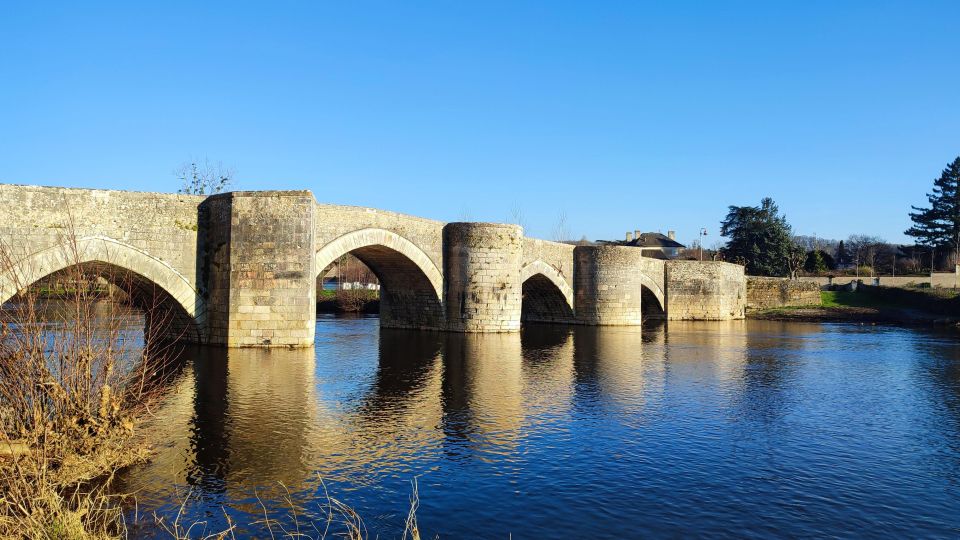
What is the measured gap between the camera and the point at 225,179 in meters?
46.7

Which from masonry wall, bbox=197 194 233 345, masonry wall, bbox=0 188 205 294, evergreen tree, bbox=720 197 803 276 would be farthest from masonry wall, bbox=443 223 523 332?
evergreen tree, bbox=720 197 803 276

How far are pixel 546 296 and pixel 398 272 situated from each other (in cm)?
1108

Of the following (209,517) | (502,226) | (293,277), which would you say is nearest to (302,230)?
(293,277)

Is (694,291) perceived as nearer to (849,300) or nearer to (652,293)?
(652,293)

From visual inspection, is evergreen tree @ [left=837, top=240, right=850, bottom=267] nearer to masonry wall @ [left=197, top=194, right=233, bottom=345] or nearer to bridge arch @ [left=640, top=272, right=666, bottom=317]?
bridge arch @ [left=640, top=272, right=666, bottom=317]

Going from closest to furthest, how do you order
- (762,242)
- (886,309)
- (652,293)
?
(652,293) → (886,309) → (762,242)

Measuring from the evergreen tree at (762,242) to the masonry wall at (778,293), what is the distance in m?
15.5

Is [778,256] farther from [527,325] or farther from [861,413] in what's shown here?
[861,413]

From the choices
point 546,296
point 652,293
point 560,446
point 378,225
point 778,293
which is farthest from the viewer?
point 778,293

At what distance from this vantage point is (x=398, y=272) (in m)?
28.4

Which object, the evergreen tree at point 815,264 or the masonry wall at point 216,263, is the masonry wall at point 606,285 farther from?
the evergreen tree at point 815,264

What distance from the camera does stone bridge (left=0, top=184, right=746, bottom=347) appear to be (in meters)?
16.9

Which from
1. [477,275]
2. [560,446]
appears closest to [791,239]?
[477,275]

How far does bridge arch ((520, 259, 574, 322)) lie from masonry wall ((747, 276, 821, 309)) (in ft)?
66.2
